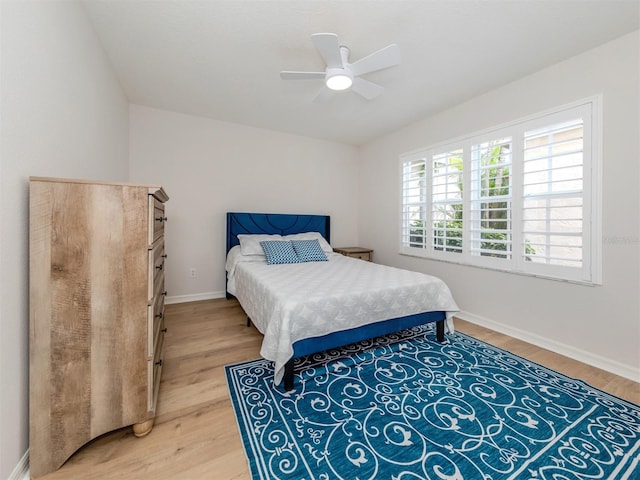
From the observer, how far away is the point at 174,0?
5.67ft

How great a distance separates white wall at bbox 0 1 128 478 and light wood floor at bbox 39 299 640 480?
1.24 ft

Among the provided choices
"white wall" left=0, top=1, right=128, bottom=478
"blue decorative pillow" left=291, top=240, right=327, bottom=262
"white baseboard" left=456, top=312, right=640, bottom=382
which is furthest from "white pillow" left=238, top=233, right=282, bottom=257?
"white baseboard" left=456, top=312, right=640, bottom=382

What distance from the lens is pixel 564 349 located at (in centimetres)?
230

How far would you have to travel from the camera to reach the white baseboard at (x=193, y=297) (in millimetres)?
3555

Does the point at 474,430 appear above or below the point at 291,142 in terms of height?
below

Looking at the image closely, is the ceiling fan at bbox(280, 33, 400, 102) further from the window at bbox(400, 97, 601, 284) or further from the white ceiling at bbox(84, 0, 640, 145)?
the window at bbox(400, 97, 601, 284)

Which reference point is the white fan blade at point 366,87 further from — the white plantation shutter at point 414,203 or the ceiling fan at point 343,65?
the white plantation shutter at point 414,203

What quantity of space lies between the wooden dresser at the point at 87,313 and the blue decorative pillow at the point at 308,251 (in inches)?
83.3

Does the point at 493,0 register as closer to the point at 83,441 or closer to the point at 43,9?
the point at 43,9

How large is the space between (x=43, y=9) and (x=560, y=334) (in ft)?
13.8

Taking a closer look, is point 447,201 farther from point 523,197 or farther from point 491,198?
point 523,197

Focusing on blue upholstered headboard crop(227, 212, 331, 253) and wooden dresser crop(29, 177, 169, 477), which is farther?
blue upholstered headboard crop(227, 212, 331, 253)

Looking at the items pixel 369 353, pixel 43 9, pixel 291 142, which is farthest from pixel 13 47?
pixel 291 142

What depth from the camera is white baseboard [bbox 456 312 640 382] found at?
1989 mm
